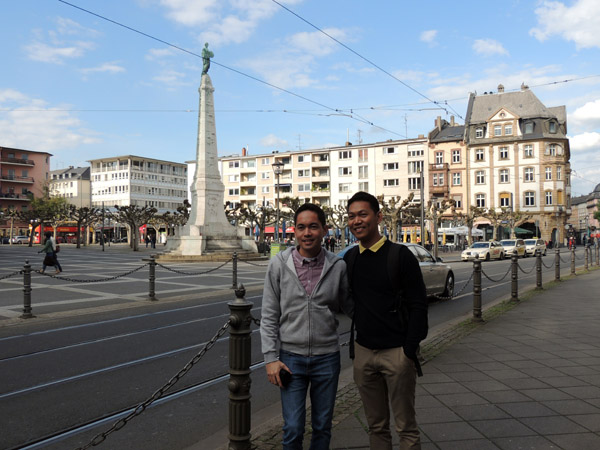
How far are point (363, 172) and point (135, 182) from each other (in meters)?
52.6

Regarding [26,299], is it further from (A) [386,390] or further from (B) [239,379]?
(A) [386,390]

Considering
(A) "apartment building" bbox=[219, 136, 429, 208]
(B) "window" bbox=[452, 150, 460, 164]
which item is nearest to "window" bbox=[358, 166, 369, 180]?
(A) "apartment building" bbox=[219, 136, 429, 208]

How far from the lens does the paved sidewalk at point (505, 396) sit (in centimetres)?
374

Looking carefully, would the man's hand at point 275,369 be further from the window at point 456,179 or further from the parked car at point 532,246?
the window at point 456,179

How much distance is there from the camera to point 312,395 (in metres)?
2.96

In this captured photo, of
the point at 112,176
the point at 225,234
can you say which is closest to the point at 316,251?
the point at 225,234

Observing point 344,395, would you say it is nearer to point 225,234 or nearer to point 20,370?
point 20,370

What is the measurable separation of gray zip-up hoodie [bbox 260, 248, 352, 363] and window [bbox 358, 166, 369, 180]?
73.8 meters

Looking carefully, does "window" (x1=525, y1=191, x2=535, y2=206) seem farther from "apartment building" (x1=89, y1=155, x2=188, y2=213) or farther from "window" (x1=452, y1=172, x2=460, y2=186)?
"apartment building" (x1=89, y1=155, x2=188, y2=213)

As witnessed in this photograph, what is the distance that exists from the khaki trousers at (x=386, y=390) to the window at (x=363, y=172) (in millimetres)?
73734

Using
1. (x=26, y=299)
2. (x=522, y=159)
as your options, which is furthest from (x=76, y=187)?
(x=26, y=299)

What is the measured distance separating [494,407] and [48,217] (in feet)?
249

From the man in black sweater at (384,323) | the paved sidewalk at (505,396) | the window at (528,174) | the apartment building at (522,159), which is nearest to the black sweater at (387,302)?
the man in black sweater at (384,323)

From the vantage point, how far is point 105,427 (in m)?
4.27
